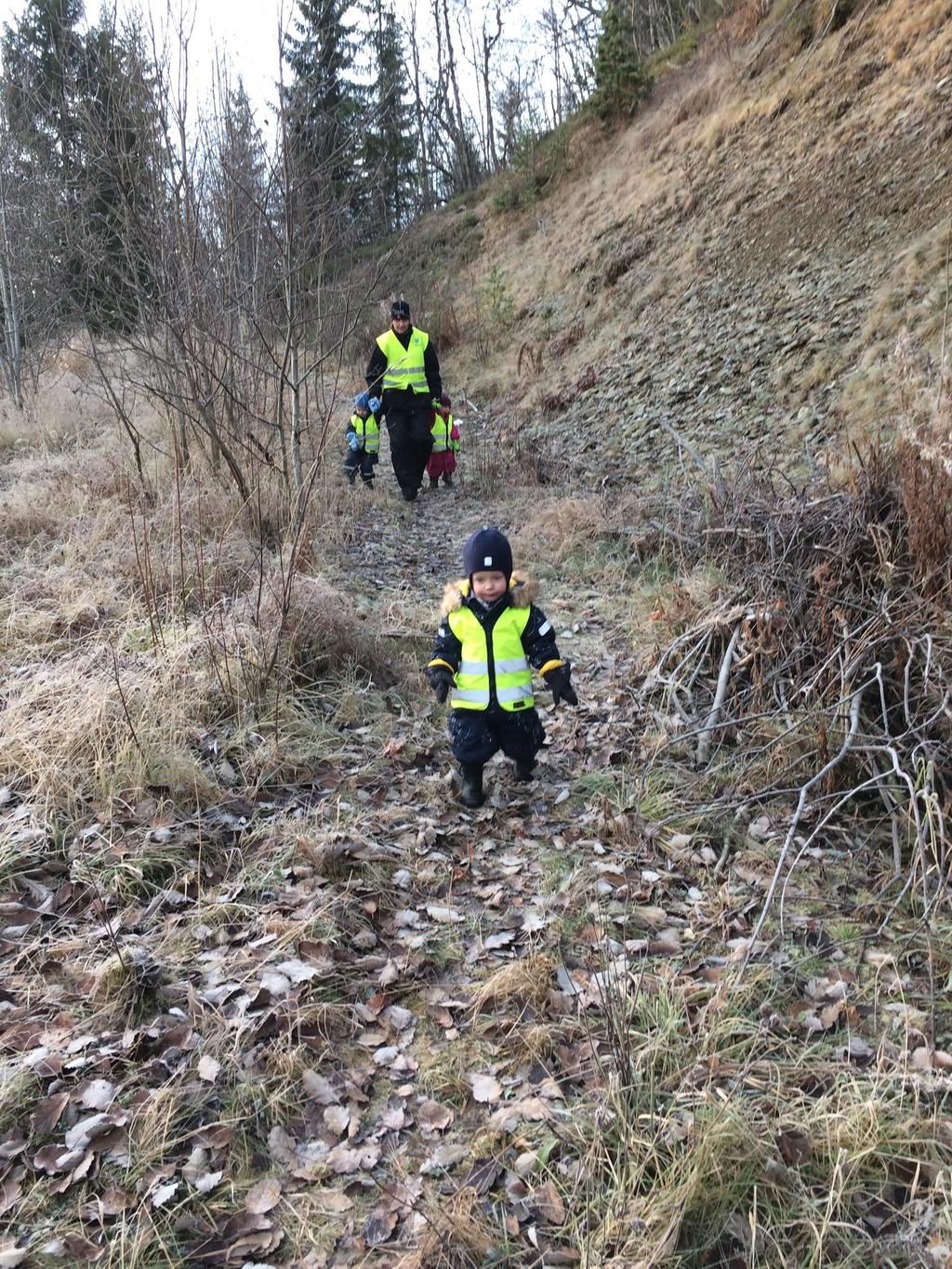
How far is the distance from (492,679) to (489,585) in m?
0.47

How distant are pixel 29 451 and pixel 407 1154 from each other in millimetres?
10939

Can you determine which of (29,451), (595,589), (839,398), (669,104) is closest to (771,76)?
(669,104)

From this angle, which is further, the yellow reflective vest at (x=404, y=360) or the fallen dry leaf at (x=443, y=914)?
the yellow reflective vest at (x=404, y=360)

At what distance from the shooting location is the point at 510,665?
4.01m

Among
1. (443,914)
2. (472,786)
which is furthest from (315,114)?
(443,914)

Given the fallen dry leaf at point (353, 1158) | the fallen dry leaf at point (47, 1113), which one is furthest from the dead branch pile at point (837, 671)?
Answer: the fallen dry leaf at point (47, 1113)

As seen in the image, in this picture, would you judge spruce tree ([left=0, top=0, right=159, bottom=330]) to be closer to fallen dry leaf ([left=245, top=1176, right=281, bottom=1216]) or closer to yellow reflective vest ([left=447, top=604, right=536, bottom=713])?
yellow reflective vest ([left=447, top=604, right=536, bottom=713])

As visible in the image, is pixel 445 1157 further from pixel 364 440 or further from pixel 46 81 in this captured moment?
pixel 46 81

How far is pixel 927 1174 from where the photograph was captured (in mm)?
2104

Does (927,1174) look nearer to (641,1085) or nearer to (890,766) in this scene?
(641,1085)

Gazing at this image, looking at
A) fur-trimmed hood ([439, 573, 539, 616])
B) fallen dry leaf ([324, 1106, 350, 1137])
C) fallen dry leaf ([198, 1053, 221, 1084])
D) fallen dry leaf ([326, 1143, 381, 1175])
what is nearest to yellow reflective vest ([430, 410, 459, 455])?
fur-trimmed hood ([439, 573, 539, 616])

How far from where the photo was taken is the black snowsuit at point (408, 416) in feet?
28.4

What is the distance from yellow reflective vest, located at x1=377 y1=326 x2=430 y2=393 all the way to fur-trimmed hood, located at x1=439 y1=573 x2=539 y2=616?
521cm

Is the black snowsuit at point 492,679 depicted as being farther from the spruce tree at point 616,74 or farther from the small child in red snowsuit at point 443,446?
the spruce tree at point 616,74
